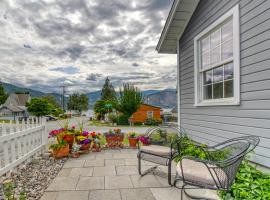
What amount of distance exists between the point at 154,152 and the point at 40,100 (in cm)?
3555

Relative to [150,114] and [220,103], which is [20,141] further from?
[150,114]

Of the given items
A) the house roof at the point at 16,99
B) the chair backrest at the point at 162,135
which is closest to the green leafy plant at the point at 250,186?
the chair backrest at the point at 162,135

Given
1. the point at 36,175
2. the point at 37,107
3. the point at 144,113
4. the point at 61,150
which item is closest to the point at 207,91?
the point at 61,150

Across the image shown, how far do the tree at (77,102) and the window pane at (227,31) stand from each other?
54.1 m

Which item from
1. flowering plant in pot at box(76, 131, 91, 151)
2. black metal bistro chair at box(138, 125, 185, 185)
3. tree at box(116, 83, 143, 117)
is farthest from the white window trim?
tree at box(116, 83, 143, 117)

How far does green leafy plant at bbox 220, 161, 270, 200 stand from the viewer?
7.52 ft

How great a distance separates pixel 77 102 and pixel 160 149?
5453 cm

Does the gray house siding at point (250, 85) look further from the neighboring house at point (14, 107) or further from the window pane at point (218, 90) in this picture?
the neighboring house at point (14, 107)

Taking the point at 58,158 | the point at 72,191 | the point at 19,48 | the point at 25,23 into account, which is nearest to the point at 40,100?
the point at 19,48

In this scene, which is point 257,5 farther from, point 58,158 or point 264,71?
point 58,158

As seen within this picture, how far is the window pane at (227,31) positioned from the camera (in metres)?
3.50

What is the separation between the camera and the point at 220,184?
217cm

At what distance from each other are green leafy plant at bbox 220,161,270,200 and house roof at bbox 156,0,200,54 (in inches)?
143

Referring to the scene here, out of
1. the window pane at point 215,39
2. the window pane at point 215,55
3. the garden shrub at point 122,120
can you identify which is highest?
the window pane at point 215,39
